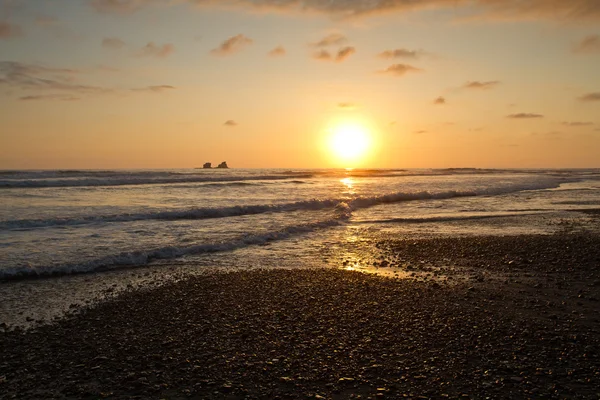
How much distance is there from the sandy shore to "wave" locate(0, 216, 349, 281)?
128 inches

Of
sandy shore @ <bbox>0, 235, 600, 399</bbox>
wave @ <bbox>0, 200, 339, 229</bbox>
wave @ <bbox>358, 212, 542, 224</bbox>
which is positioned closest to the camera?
sandy shore @ <bbox>0, 235, 600, 399</bbox>

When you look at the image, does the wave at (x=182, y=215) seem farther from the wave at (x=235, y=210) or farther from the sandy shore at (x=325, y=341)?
the sandy shore at (x=325, y=341)

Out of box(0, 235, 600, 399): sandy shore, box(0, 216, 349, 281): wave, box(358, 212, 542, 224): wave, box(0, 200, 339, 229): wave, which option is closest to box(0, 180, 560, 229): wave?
box(0, 200, 339, 229): wave

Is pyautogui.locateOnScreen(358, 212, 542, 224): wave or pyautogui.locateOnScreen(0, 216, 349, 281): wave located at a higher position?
pyautogui.locateOnScreen(358, 212, 542, 224): wave

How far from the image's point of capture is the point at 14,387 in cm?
575

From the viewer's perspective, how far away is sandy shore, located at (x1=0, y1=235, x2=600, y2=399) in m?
5.70

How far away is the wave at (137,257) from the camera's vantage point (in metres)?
11.7

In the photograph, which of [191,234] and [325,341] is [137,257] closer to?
[191,234]

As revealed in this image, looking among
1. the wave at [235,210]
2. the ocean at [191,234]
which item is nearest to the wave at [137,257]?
the ocean at [191,234]

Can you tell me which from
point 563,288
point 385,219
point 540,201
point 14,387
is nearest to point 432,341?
point 563,288

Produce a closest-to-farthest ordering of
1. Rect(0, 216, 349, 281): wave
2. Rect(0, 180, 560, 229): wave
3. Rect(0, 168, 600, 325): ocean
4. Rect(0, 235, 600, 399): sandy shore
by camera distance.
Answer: Rect(0, 235, 600, 399): sandy shore
Rect(0, 168, 600, 325): ocean
Rect(0, 216, 349, 281): wave
Rect(0, 180, 560, 229): wave

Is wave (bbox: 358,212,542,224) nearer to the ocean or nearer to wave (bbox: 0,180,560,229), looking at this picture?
the ocean

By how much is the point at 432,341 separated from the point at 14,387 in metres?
6.27

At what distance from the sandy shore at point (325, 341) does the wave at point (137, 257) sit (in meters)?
3.25
